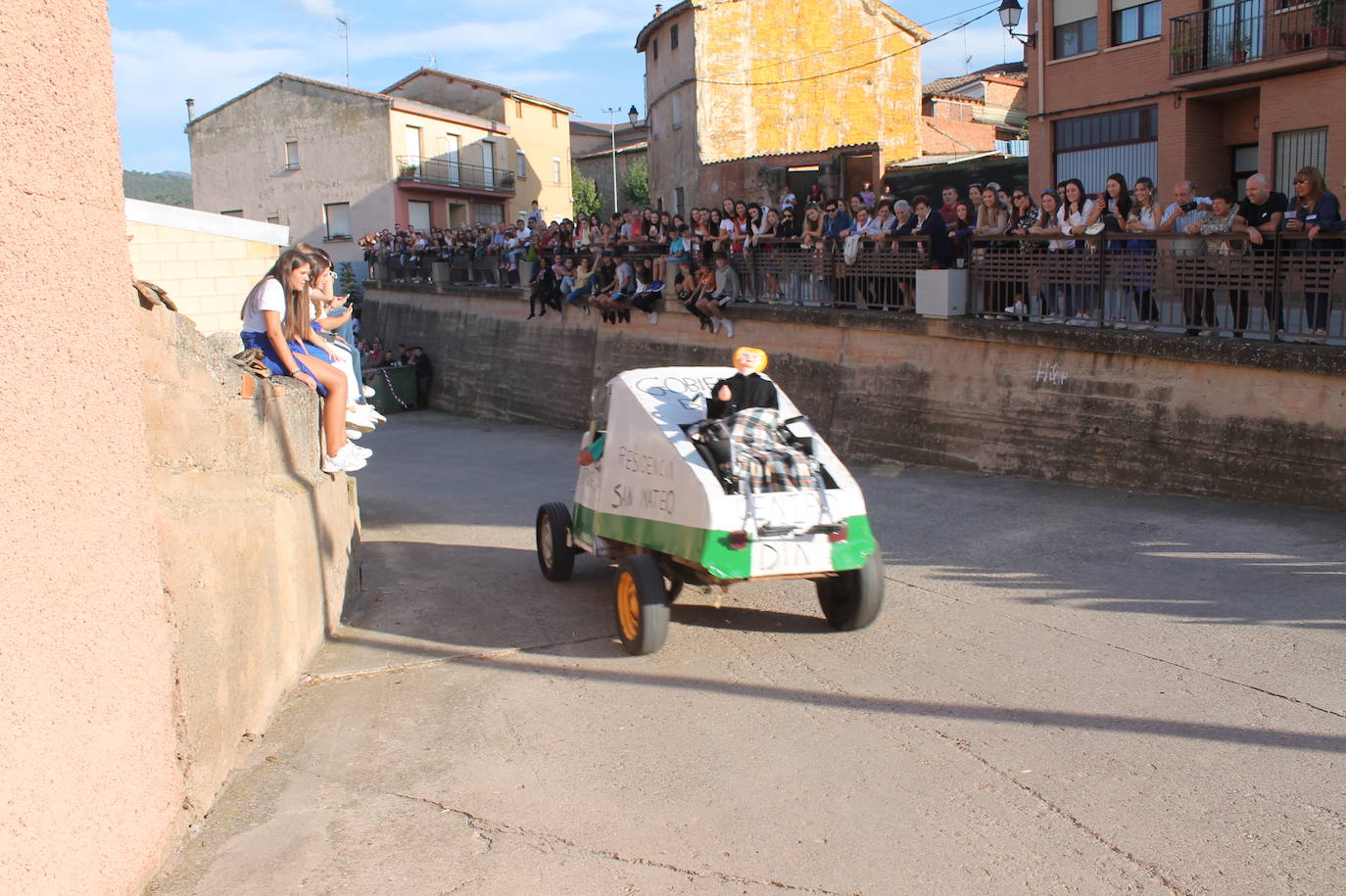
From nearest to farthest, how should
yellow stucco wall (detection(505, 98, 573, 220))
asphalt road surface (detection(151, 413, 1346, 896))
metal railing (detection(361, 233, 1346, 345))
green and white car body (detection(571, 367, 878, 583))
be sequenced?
asphalt road surface (detection(151, 413, 1346, 896))
green and white car body (detection(571, 367, 878, 583))
metal railing (detection(361, 233, 1346, 345))
yellow stucco wall (detection(505, 98, 573, 220))

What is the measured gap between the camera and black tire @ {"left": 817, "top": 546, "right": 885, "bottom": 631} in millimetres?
7809

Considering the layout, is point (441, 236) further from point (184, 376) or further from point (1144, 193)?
point (184, 376)

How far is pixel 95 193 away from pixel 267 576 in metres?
2.64

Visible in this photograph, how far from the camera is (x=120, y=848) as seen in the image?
14.0 ft

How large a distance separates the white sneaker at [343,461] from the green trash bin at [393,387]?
25219mm

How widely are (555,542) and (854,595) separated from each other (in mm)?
3087

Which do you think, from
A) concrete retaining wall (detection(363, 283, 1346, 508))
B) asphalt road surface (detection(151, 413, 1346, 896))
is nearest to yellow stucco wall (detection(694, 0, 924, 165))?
concrete retaining wall (detection(363, 283, 1346, 508))

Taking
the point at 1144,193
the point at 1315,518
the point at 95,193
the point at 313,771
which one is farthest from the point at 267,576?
the point at 1144,193

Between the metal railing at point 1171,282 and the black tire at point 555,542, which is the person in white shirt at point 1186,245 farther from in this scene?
the black tire at point 555,542

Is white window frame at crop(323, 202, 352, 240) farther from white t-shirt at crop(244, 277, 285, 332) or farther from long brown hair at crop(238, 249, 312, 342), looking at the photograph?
white t-shirt at crop(244, 277, 285, 332)

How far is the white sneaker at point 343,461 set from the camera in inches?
356

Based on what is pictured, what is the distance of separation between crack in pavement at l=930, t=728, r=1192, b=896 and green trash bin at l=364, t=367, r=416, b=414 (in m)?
29.8

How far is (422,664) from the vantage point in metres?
7.71

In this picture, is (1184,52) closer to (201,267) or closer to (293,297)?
(201,267)
